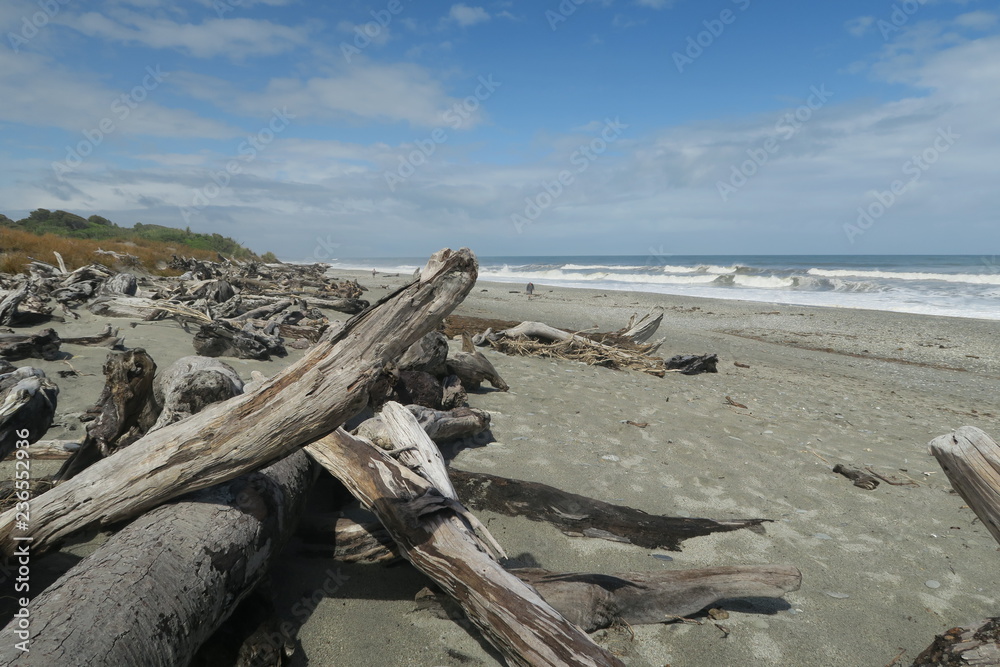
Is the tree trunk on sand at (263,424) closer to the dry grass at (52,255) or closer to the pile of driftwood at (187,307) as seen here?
the pile of driftwood at (187,307)

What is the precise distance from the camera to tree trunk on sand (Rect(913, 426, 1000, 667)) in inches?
85.4

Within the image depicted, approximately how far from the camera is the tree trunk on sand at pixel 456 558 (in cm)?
210

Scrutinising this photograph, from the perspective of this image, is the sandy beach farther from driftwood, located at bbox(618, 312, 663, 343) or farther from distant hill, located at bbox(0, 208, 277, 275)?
distant hill, located at bbox(0, 208, 277, 275)

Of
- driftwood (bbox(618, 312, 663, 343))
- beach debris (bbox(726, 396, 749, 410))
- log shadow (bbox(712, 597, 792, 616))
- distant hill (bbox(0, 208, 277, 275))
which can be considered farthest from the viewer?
distant hill (bbox(0, 208, 277, 275))

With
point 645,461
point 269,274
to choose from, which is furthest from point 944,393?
point 269,274

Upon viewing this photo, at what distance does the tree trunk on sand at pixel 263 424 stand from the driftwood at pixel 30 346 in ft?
14.3

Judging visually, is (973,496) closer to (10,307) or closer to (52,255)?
(10,307)

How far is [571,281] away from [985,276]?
28.8 metres

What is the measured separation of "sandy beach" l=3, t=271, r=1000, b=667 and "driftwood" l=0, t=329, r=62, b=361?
32 centimetres

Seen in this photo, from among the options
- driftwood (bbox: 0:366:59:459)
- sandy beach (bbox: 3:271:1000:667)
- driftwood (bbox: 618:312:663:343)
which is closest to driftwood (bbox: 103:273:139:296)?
sandy beach (bbox: 3:271:1000:667)

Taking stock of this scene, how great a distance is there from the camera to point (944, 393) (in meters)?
9.77

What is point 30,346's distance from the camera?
5773 mm

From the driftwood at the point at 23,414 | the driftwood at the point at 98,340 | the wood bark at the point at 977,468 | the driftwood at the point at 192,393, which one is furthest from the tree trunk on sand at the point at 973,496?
the driftwood at the point at 98,340

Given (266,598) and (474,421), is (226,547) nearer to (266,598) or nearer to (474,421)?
(266,598)
